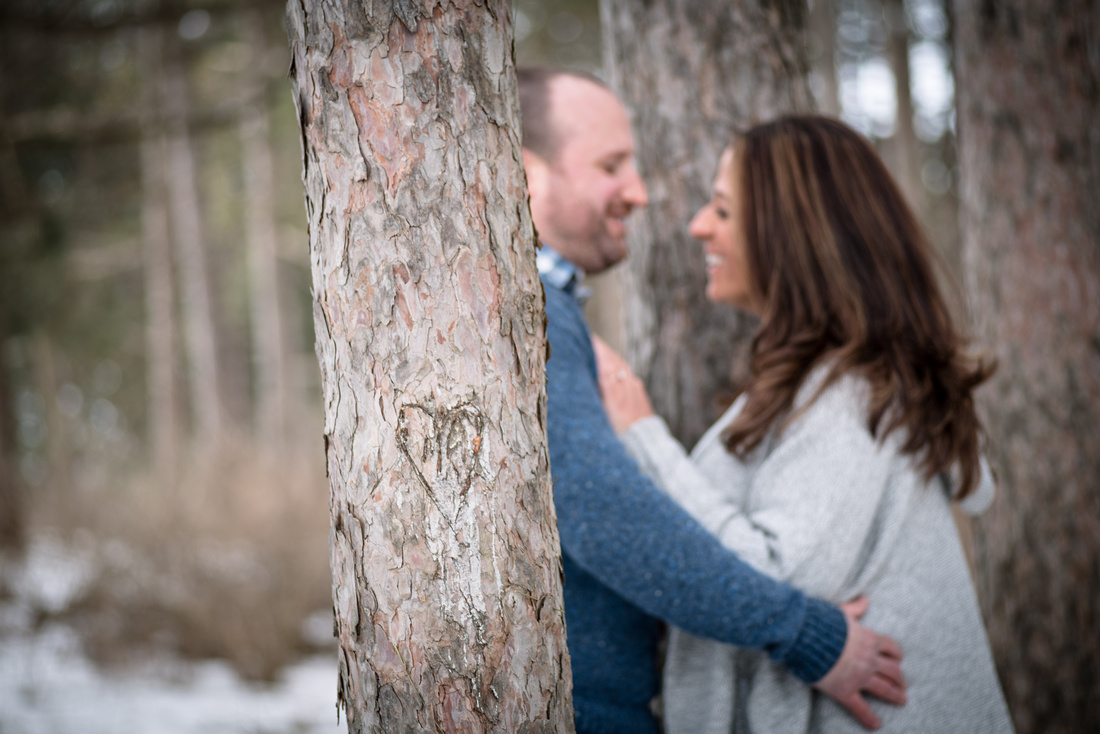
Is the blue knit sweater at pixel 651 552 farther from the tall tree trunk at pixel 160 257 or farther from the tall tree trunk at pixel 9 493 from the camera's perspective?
the tall tree trunk at pixel 160 257

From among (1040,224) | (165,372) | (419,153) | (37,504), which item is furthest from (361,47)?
(165,372)

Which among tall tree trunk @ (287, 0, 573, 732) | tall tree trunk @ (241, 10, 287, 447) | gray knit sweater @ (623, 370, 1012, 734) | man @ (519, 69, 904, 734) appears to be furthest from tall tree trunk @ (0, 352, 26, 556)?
tall tree trunk @ (287, 0, 573, 732)

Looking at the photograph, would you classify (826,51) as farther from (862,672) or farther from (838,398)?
(862,672)

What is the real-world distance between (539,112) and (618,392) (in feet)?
2.36

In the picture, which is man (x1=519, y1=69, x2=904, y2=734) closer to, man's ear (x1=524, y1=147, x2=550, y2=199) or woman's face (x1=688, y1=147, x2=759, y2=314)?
man's ear (x1=524, y1=147, x2=550, y2=199)

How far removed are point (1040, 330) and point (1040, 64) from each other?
1056mm

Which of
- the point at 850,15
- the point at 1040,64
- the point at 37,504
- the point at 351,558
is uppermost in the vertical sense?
the point at 850,15

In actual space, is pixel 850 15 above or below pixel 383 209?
above

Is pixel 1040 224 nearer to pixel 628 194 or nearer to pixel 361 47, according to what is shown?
pixel 628 194

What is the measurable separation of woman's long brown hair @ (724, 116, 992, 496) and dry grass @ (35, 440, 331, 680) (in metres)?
3.92

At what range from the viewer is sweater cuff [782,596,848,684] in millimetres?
1578

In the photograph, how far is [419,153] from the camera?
1041 mm

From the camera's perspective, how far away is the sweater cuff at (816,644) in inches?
62.1

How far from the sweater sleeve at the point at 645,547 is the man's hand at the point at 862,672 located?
0.49 ft
